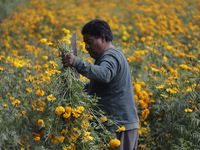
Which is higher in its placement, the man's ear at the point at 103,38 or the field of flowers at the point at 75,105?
the man's ear at the point at 103,38

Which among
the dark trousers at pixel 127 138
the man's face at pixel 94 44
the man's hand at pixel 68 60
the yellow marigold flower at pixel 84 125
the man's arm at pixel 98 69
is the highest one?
the man's face at pixel 94 44

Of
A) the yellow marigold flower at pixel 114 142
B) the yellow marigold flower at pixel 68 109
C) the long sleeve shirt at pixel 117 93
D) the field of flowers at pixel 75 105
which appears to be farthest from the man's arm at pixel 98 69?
the yellow marigold flower at pixel 114 142

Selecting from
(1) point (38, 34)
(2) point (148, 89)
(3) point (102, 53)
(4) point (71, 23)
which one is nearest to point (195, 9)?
(4) point (71, 23)

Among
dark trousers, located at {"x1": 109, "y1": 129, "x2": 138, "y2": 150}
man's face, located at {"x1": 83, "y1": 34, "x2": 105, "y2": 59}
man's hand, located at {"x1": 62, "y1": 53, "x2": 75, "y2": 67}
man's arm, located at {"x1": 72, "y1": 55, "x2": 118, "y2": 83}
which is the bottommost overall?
dark trousers, located at {"x1": 109, "y1": 129, "x2": 138, "y2": 150}

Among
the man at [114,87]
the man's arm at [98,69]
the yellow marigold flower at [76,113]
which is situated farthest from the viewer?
the man at [114,87]

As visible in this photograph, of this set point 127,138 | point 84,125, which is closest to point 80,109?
point 84,125

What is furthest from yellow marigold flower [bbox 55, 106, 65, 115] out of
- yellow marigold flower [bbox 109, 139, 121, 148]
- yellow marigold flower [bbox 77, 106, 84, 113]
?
yellow marigold flower [bbox 109, 139, 121, 148]

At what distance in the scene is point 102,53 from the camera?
2.23 metres

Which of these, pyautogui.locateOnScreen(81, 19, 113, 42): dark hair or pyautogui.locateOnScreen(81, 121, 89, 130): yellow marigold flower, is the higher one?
pyautogui.locateOnScreen(81, 19, 113, 42): dark hair

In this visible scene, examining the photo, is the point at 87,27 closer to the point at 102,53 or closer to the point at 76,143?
the point at 102,53

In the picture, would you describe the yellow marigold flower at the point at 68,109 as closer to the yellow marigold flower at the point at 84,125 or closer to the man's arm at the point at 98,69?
the yellow marigold flower at the point at 84,125

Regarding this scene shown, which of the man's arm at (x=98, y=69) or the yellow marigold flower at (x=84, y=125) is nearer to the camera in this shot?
the man's arm at (x=98, y=69)

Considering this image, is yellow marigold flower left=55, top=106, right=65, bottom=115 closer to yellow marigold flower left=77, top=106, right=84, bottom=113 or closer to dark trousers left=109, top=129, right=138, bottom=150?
yellow marigold flower left=77, top=106, right=84, bottom=113

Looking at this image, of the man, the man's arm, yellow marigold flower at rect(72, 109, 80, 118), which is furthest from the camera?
the man
